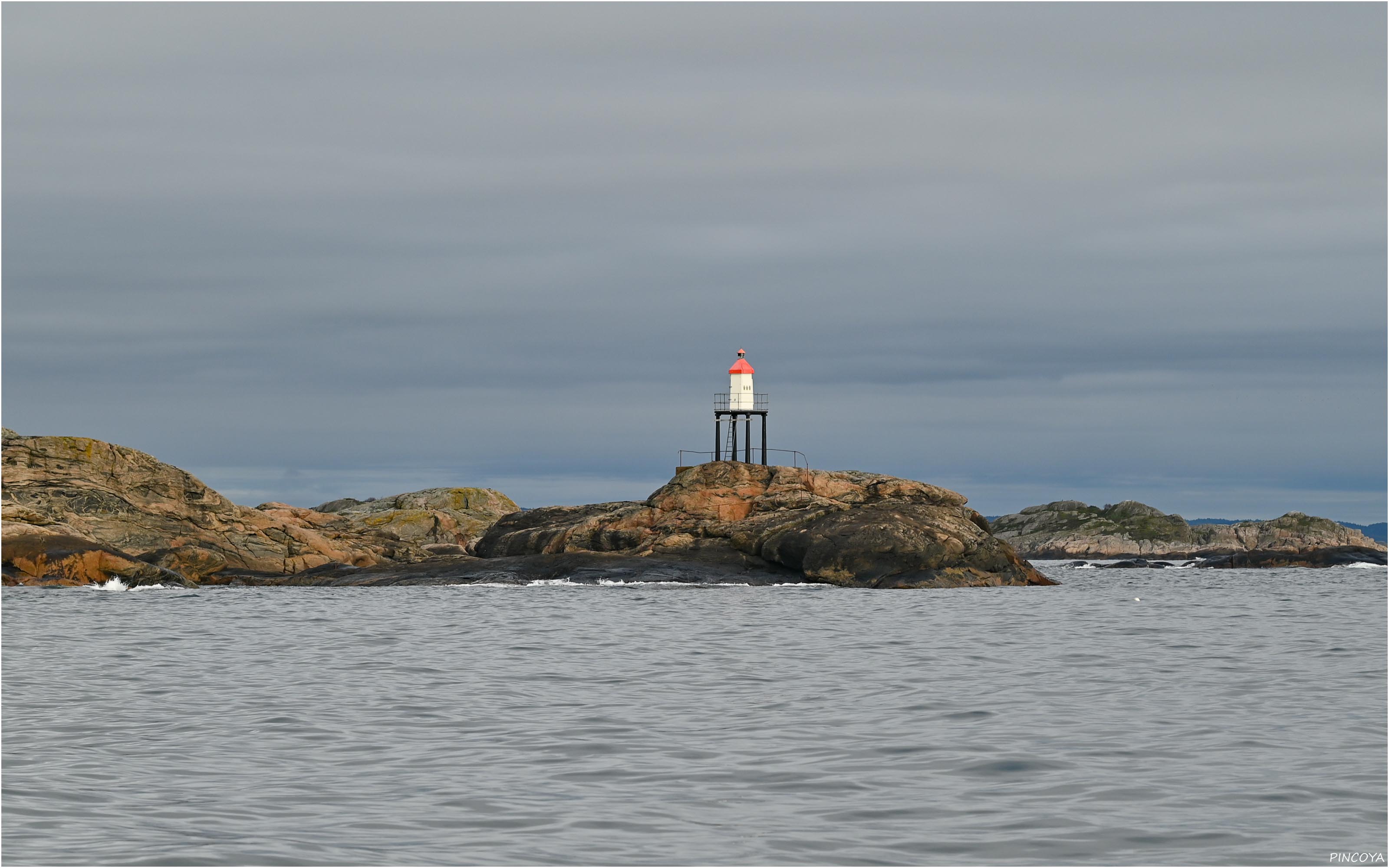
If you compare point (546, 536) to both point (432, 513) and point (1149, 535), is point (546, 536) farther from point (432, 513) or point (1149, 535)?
point (1149, 535)

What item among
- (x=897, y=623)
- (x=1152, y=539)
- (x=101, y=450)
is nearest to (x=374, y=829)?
(x=897, y=623)

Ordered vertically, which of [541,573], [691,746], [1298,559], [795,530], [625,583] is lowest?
[691,746]

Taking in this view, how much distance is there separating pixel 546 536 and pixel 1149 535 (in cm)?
8569

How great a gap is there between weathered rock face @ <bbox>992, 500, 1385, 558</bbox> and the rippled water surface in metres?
102

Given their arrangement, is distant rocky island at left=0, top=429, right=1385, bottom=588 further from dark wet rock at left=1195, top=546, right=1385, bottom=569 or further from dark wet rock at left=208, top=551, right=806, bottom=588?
dark wet rock at left=1195, top=546, right=1385, bottom=569

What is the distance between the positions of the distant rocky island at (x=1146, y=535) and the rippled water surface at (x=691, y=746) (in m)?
101

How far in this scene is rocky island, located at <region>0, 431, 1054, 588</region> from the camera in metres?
51.8

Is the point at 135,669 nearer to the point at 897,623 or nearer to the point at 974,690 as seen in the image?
the point at 974,690

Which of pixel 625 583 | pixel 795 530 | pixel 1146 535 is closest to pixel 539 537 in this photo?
pixel 625 583

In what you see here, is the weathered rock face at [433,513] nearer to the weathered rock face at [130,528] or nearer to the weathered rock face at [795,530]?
the weathered rock face at [130,528]

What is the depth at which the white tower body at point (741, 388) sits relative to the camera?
68750 mm

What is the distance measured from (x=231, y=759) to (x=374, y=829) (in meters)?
3.61

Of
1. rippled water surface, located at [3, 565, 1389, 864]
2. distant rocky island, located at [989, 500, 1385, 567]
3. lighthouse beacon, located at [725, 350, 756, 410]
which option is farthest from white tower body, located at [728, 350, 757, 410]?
distant rocky island, located at [989, 500, 1385, 567]

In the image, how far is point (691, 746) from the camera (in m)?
14.3
